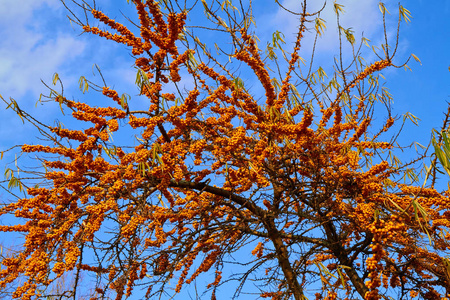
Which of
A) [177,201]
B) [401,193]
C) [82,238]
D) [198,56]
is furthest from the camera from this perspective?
[177,201]

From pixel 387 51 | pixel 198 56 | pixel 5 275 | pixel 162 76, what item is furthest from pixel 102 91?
pixel 387 51

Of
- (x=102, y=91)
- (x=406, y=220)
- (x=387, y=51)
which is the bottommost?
(x=406, y=220)

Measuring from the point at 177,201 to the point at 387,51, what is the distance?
8.69ft

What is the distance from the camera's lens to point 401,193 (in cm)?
425

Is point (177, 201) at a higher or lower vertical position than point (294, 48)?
lower

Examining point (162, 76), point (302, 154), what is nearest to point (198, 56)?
point (162, 76)

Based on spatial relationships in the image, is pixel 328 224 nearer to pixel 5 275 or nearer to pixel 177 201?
pixel 177 201

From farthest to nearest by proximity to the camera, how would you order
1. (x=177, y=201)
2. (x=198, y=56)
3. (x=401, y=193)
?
(x=177, y=201)
(x=401, y=193)
(x=198, y=56)

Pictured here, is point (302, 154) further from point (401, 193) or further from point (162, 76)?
point (162, 76)

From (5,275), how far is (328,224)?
3311 millimetres

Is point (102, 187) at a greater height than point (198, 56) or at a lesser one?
lesser

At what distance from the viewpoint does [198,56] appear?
3955 mm

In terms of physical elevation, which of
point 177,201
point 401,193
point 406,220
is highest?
point 177,201

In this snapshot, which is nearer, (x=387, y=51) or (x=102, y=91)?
(x=102, y=91)
